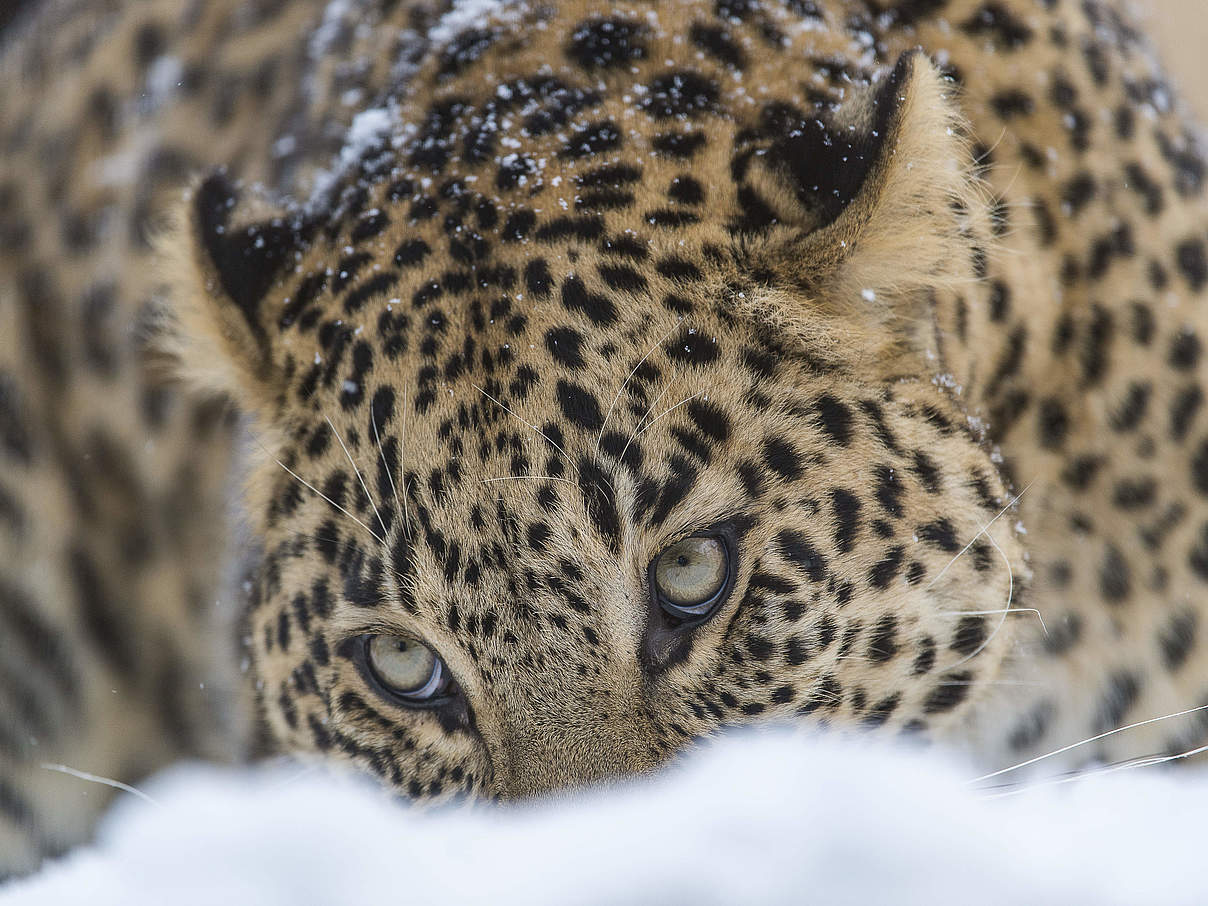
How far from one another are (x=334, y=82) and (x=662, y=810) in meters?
2.18

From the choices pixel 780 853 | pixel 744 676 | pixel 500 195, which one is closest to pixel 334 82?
pixel 500 195

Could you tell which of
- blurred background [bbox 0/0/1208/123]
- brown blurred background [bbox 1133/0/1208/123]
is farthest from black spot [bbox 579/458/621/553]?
brown blurred background [bbox 1133/0/1208/123]

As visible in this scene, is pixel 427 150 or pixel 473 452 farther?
pixel 427 150

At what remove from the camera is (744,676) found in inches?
90.1

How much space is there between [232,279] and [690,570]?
110 cm

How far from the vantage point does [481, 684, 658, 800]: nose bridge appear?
2.21 metres

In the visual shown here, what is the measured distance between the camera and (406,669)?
7.96 feet

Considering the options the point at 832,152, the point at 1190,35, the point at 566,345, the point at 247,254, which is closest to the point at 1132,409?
the point at 832,152

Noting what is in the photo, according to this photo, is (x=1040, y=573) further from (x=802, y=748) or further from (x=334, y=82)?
(x=334, y=82)

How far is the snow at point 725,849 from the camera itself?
1624 mm

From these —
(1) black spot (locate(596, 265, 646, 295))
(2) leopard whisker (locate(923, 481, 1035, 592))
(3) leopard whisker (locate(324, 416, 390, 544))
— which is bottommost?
(2) leopard whisker (locate(923, 481, 1035, 592))

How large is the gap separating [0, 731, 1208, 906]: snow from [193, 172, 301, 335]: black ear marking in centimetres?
101

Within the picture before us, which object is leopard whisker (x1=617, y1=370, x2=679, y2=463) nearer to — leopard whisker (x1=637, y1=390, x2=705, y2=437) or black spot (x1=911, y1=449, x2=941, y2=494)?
leopard whisker (x1=637, y1=390, x2=705, y2=437)

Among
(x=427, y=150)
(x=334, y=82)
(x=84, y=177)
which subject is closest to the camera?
(x=427, y=150)
